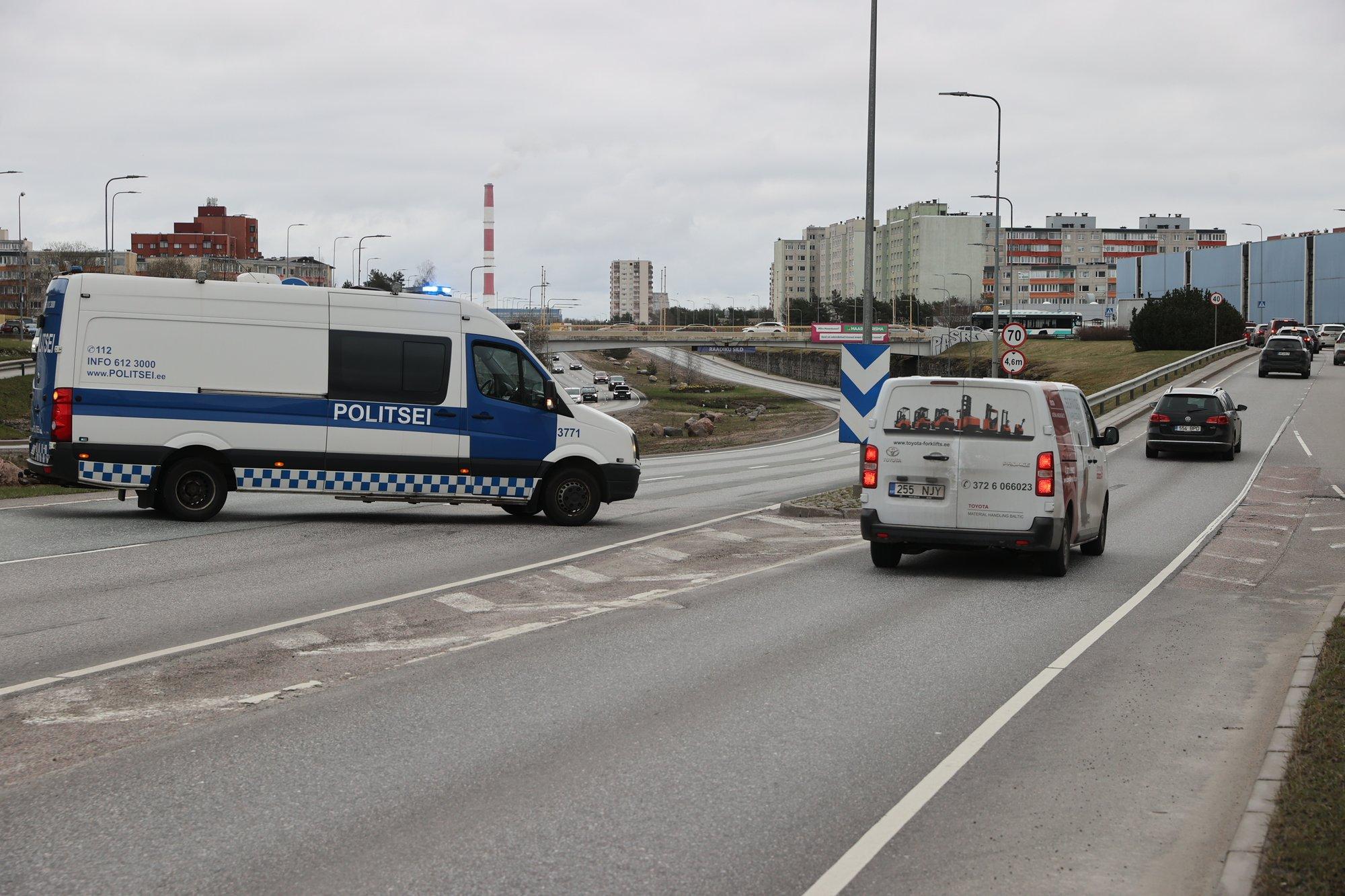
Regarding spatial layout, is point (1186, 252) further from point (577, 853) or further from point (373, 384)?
point (577, 853)

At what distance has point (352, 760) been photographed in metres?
6.40

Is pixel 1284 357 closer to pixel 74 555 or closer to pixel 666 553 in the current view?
pixel 666 553

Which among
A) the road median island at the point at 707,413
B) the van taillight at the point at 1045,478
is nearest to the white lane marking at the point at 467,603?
the van taillight at the point at 1045,478

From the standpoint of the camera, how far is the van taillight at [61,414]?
15.7 m

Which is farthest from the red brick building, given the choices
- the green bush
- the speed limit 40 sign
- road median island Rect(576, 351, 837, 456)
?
the speed limit 40 sign

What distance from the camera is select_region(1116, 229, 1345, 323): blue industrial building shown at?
111812 mm

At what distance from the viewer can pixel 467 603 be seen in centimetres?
1098

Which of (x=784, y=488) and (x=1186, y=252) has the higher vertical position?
(x=1186, y=252)

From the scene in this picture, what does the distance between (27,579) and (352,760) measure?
6684mm

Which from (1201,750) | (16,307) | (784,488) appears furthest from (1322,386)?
(16,307)

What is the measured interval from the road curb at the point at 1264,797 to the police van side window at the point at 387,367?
10886 millimetres

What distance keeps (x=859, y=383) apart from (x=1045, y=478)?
687cm

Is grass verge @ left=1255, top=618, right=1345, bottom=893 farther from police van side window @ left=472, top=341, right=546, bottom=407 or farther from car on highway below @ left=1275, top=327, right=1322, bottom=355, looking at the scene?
car on highway below @ left=1275, top=327, right=1322, bottom=355

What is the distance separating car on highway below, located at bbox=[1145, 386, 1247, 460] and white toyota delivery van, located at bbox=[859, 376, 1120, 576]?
18.4m
